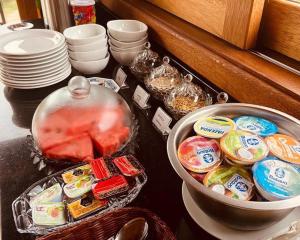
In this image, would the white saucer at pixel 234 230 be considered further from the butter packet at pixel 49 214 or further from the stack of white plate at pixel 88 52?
the stack of white plate at pixel 88 52

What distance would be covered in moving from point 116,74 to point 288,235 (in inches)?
35.0

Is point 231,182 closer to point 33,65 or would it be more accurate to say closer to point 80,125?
point 80,125

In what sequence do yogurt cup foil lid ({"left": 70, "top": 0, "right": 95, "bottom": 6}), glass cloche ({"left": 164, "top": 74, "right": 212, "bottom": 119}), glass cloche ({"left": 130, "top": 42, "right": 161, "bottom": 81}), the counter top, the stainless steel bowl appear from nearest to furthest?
the stainless steel bowl, the counter top, glass cloche ({"left": 164, "top": 74, "right": 212, "bottom": 119}), glass cloche ({"left": 130, "top": 42, "right": 161, "bottom": 81}), yogurt cup foil lid ({"left": 70, "top": 0, "right": 95, "bottom": 6})

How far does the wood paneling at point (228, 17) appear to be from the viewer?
0.87m

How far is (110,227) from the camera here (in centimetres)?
64

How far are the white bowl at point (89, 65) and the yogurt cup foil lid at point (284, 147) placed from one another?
2.53ft

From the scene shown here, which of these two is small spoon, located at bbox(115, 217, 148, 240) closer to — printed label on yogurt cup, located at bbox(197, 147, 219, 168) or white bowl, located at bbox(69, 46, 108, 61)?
printed label on yogurt cup, located at bbox(197, 147, 219, 168)

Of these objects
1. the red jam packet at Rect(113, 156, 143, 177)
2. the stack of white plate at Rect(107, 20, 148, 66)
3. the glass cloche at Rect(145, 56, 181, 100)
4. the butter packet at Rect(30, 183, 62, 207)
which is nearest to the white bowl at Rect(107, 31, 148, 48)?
the stack of white plate at Rect(107, 20, 148, 66)

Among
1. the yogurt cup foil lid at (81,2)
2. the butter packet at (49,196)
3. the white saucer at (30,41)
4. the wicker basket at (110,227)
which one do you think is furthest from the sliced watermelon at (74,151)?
the yogurt cup foil lid at (81,2)

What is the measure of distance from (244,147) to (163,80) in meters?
0.53

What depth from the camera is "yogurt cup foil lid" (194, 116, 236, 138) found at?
659mm

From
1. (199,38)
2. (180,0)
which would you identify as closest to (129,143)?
(199,38)

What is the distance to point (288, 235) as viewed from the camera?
0.56 meters

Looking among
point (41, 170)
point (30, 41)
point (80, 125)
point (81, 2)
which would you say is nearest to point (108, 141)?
point (80, 125)
